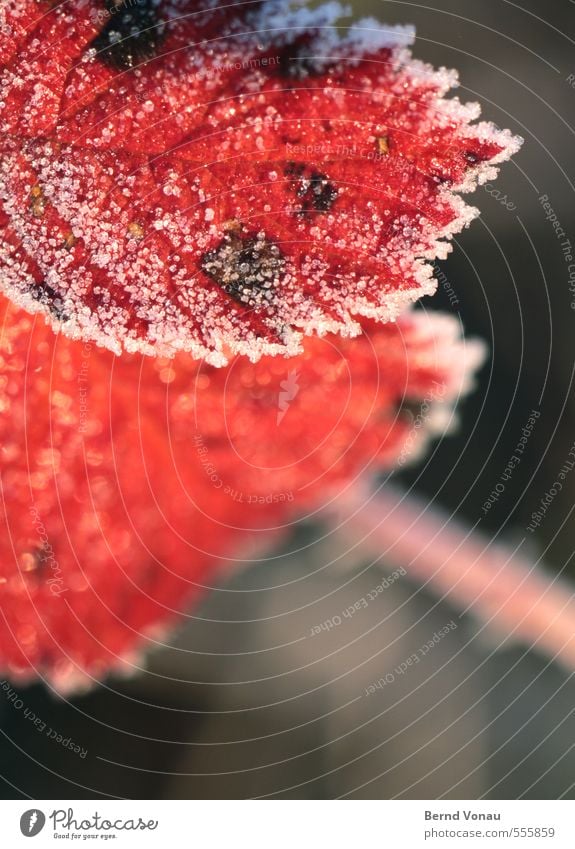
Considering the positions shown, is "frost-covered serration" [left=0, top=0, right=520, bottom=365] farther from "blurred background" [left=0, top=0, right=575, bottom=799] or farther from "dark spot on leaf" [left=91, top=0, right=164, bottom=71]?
"blurred background" [left=0, top=0, right=575, bottom=799]

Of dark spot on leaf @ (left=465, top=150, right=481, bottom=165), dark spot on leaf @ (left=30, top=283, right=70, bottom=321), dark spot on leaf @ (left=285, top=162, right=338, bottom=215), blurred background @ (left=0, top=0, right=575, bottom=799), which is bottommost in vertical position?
blurred background @ (left=0, top=0, right=575, bottom=799)

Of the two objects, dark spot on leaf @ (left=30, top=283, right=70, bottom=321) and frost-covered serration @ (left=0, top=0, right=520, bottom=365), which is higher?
frost-covered serration @ (left=0, top=0, right=520, bottom=365)

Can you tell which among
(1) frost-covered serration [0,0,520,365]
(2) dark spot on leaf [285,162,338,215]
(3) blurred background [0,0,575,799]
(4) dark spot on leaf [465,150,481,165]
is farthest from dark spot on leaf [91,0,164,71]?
(3) blurred background [0,0,575,799]

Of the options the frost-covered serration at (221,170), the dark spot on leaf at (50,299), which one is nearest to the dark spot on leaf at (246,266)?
the frost-covered serration at (221,170)

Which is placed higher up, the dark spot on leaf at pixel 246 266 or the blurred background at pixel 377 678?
the dark spot on leaf at pixel 246 266

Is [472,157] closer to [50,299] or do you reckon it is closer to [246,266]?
[246,266]

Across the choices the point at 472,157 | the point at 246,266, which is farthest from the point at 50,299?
the point at 472,157

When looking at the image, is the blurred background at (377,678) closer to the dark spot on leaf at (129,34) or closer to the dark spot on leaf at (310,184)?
the dark spot on leaf at (310,184)
